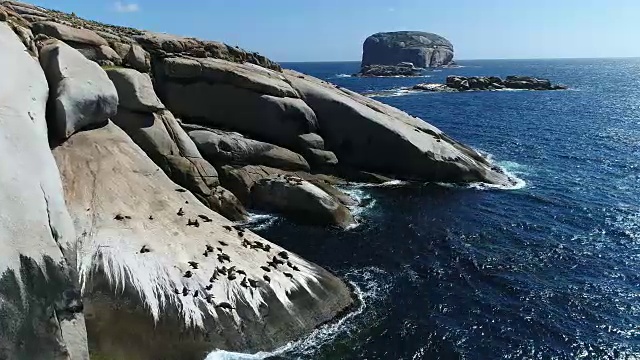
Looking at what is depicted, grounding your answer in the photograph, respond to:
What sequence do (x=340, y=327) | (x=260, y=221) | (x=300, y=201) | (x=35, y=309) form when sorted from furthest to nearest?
(x=300, y=201)
(x=260, y=221)
(x=340, y=327)
(x=35, y=309)

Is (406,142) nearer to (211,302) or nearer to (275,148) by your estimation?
(275,148)

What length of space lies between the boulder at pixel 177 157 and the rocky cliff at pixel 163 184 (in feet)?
0.33

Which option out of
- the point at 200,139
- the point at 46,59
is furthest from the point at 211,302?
the point at 200,139

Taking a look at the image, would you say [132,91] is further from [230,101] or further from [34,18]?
[34,18]

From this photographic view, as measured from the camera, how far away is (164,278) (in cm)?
2294

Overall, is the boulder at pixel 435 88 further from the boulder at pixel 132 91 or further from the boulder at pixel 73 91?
the boulder at pixel 73 91

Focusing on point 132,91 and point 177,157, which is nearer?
point 177,157

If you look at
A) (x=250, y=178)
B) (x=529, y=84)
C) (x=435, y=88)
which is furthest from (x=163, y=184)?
(x=529, y=84)

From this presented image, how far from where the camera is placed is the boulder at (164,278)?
21469 mm

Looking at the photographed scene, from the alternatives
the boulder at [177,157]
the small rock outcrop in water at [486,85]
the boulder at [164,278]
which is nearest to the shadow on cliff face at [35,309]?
the boulder at [164,278]

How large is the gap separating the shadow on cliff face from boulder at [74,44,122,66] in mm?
25127

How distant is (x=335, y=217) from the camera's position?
3666cm

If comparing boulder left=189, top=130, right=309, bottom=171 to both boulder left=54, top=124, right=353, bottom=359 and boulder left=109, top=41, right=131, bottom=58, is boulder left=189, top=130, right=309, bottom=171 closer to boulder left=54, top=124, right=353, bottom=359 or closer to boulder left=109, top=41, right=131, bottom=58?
boulder left=109, top=41, right=131, bottom=58

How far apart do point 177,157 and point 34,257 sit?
61.5ft
